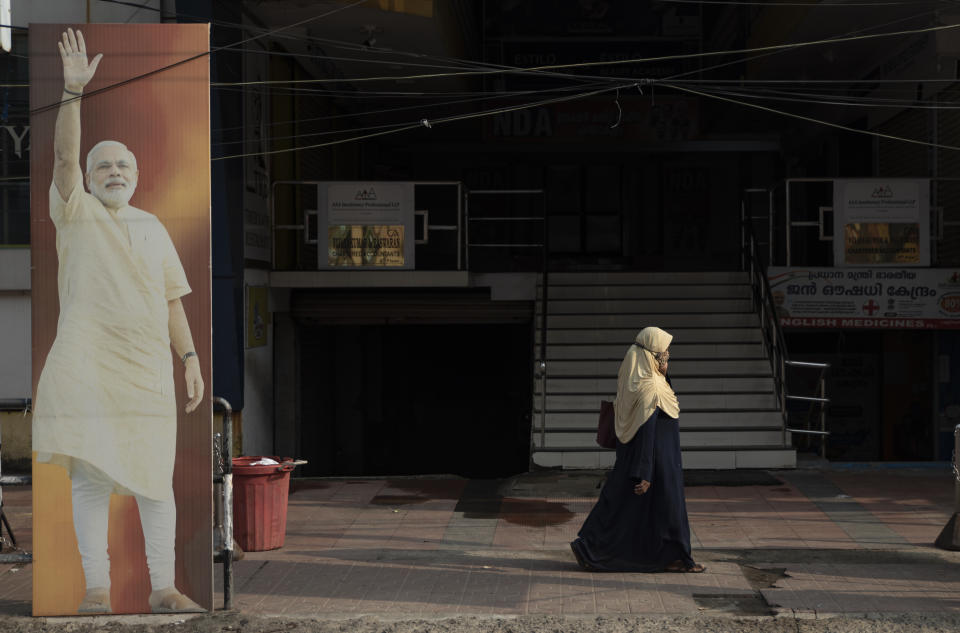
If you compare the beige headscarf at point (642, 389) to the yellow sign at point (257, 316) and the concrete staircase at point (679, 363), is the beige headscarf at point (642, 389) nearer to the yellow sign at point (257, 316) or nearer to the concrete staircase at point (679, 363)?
the concrete staircase at point (679, 363)

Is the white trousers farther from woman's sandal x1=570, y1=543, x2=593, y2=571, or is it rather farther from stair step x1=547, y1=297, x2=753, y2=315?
stair step x1=547, y1=297, x2=753, y2=315

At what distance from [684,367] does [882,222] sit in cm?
347

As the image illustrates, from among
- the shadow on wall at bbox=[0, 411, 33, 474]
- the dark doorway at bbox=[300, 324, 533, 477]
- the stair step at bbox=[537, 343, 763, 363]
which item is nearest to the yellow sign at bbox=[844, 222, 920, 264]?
the stair step at bbox=[537, 343, 763, 363]

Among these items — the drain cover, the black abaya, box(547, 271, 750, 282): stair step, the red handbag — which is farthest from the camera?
box(547, 271, 750, 282): stair step

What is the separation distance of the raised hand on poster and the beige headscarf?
161 inches

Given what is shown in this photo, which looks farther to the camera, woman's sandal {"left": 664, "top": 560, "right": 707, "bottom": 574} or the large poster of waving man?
woman's sandal {"left": 664, "top": 560, "right": 707, "bottom": 574}

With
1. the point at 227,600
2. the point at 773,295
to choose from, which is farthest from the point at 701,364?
the point at 227,600

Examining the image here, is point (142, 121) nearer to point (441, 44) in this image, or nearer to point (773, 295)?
point (441, 44)

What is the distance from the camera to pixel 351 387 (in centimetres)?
2006

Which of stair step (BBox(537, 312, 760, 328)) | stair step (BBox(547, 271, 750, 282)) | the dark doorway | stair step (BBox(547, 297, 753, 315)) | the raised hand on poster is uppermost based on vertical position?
the raised hand on poster

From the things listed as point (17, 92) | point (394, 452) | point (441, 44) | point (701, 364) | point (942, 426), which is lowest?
point (394, 452)

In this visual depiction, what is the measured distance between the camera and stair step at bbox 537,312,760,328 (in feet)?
48.7

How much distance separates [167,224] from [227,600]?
2.47 m

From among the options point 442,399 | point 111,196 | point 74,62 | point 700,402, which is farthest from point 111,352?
point 442,399
